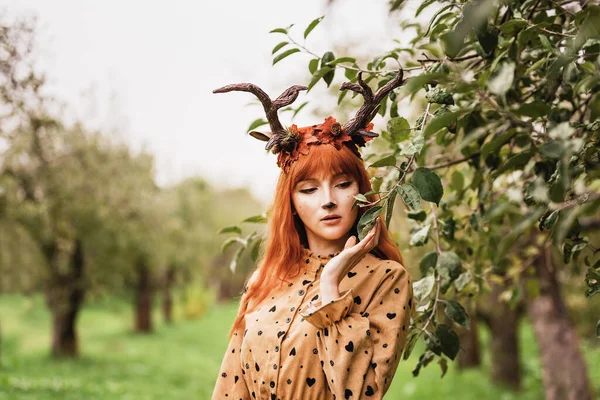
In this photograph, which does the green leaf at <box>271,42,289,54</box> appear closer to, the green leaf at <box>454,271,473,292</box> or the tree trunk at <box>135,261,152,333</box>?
the green leaf at <box>454,271,473,292</box>

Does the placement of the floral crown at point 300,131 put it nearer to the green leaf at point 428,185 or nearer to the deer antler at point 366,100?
the deer antler at point 366,100

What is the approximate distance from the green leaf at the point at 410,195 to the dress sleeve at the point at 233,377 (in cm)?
100

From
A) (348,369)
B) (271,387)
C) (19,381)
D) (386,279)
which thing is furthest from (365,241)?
(19,381)

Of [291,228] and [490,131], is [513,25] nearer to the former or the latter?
[490,131]

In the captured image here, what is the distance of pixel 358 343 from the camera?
176cm

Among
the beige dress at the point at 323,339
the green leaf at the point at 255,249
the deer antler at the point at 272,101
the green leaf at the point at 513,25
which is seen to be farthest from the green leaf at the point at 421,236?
the green leaf at the point at 255,249

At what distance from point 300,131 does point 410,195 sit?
0.74m

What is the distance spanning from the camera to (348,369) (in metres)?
1.76

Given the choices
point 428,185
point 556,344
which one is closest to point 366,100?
point 428,185

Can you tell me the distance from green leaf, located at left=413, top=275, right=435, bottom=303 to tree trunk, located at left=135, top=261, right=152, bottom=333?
18045mm

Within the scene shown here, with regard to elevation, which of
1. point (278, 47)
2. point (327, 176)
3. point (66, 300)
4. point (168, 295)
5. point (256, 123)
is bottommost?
point (327, 176)

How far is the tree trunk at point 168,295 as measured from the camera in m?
20.6

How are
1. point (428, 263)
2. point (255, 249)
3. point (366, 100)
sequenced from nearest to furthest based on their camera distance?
point (366, 100) → point (428, 263) → point (255, 249)

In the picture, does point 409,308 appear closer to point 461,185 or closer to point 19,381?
point 461,185
